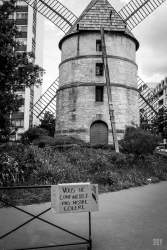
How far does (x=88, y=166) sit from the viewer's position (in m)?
16.9

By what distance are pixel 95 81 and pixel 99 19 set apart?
17.7 feet

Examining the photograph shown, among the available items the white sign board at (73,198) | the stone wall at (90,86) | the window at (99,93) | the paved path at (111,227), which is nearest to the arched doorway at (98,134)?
the stone wall at (90,86)

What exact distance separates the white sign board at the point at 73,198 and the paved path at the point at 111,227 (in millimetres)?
811

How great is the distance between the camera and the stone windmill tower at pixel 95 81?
26.9 m

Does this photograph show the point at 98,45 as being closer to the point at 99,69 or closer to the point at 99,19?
the point at 99,69

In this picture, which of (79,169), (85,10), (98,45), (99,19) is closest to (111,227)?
(79,169)

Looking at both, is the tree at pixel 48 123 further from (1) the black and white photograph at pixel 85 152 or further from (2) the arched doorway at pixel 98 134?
(2) the arched doorway at pixel 98 134

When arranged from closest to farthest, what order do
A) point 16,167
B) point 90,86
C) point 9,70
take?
point 9,70 → point 16,167 → point 90,86

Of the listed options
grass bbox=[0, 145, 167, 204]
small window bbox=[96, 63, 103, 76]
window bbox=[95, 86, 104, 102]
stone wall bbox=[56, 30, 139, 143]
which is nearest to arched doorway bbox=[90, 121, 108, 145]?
stone wall bbox=[56, 30, 139, 143]

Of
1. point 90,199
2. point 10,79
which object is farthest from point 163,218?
point 10,79

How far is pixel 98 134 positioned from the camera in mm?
26844

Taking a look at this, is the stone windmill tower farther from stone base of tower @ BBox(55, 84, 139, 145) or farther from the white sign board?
the white sign board

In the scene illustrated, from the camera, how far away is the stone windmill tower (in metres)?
26.9

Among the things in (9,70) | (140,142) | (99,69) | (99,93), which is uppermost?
(99,69)
